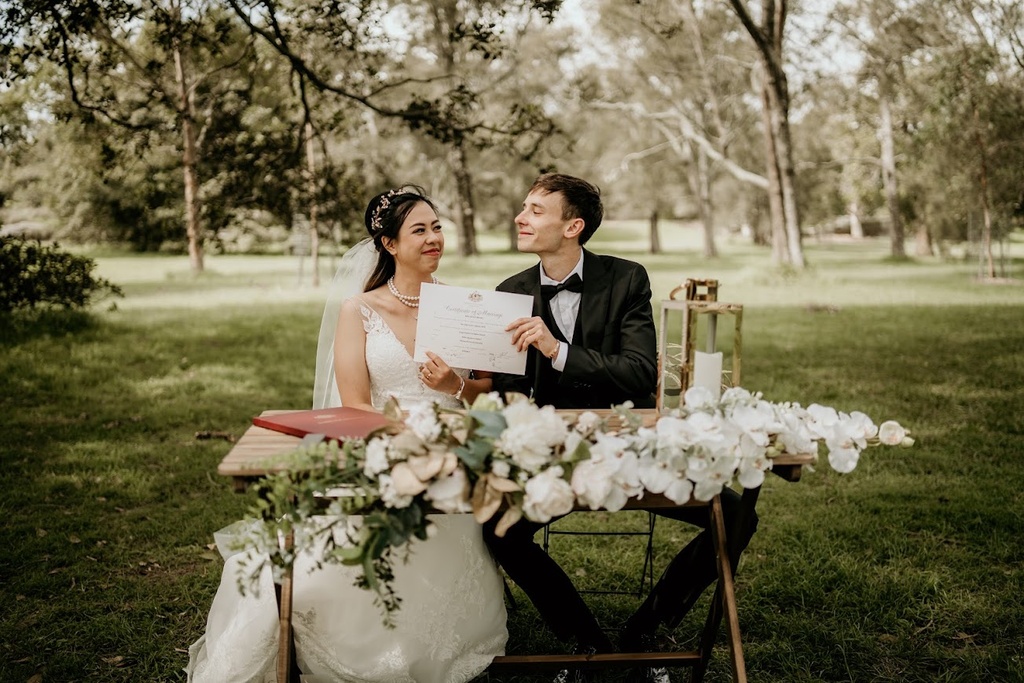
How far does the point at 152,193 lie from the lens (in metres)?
8.05

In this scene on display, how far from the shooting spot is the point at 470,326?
2.98m

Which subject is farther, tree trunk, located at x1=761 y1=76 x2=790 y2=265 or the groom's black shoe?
tree trunk, located at x1=761 y1=76 x2=790 y2=265

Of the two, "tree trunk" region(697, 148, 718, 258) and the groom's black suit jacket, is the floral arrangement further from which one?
"tree trunk" region(697, 148, 718, 258)

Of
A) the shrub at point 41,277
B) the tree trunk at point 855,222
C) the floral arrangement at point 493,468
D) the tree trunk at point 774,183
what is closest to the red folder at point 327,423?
the floral arrangement at point 493,468

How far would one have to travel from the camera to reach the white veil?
424 cm

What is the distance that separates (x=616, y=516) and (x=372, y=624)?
254cm

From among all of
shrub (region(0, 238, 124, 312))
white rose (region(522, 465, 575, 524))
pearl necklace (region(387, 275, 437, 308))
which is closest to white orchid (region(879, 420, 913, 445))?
white rose (region(522, 465, 575, 524))

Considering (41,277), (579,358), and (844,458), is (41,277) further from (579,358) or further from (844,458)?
(844,458)

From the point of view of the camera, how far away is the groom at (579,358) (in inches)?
121

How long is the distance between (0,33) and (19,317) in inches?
234

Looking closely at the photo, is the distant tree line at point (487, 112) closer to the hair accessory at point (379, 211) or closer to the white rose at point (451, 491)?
the hair accessory at point (379, 211)

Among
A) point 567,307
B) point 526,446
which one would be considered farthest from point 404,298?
point 526,446

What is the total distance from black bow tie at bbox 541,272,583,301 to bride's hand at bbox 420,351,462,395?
0.52 m

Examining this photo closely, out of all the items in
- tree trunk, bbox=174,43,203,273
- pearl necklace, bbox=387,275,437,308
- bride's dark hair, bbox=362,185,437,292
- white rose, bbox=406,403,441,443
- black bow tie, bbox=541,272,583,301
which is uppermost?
tree trunk, bbox=174,43,203,273
